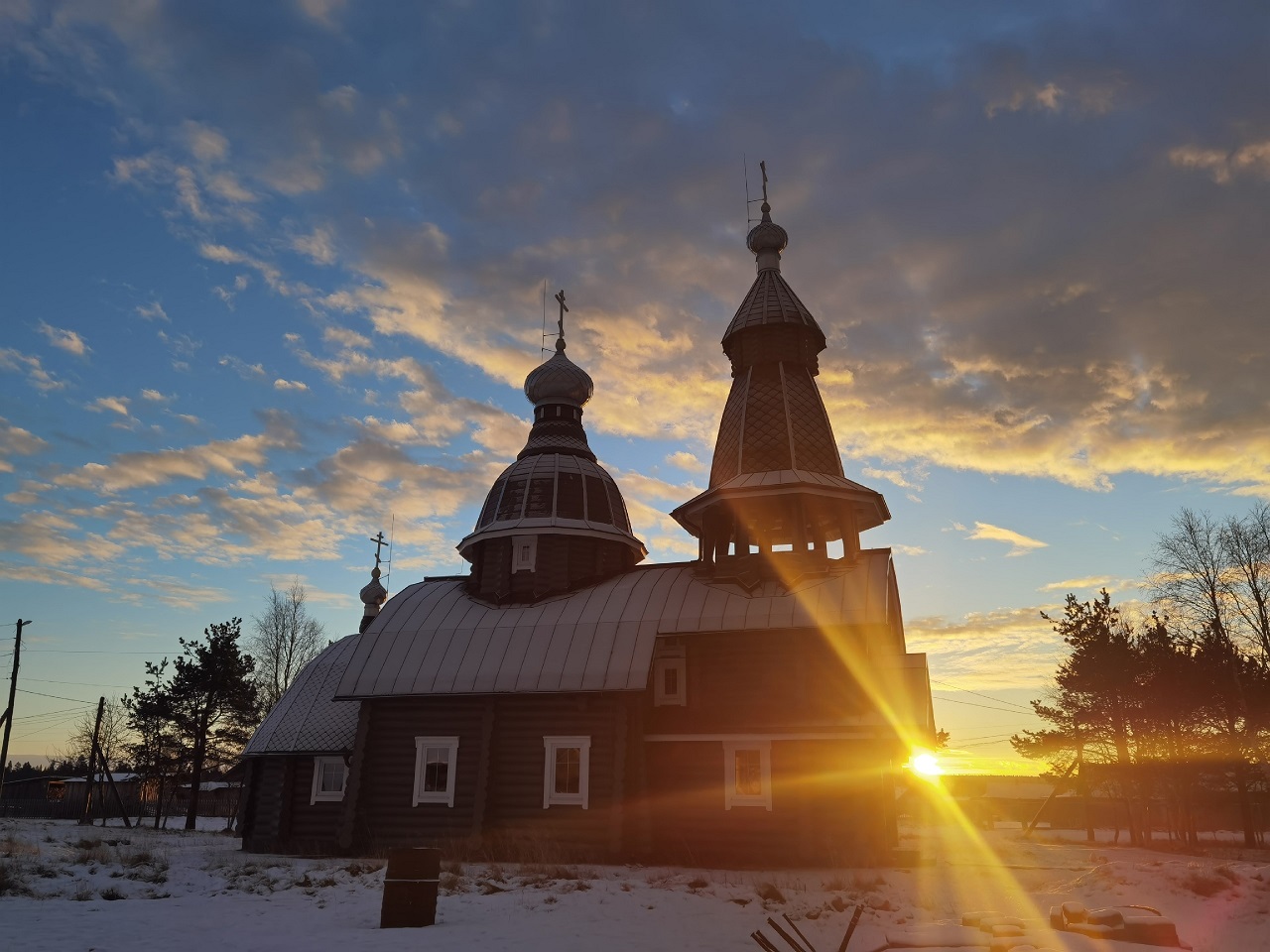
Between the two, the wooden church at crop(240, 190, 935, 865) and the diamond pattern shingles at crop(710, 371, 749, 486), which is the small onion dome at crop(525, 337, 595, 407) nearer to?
the wooden church at crop(240, 190, 935, 865)

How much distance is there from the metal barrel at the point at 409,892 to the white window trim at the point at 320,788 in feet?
43.1

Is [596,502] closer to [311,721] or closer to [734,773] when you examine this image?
[734,773]

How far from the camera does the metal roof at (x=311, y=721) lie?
24.6 m

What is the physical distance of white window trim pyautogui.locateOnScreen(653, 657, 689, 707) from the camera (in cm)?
2253

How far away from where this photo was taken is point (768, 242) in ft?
94.0

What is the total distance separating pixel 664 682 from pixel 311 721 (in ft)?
35.3

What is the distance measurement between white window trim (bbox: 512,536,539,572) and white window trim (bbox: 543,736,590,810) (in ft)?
19.3

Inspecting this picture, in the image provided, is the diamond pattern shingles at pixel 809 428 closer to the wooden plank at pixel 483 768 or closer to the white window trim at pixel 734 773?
the white window trim at pixel 734 773

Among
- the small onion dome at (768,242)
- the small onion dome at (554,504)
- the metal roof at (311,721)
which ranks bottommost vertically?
the metal roof at (311,721)

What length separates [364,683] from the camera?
77.6 ft

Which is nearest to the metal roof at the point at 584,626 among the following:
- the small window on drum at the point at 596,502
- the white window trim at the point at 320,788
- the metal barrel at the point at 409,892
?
the small window on drum at the point at 596,502

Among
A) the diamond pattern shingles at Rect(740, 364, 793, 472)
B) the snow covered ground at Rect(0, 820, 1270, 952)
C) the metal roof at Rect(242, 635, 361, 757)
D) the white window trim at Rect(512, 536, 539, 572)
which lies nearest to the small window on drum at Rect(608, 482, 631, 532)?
the white window trim at Rect(512, 536, 539, 572)

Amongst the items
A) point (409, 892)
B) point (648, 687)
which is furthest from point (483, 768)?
point (409, 892)

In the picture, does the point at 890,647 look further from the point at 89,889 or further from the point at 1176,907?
the point at 89,889
